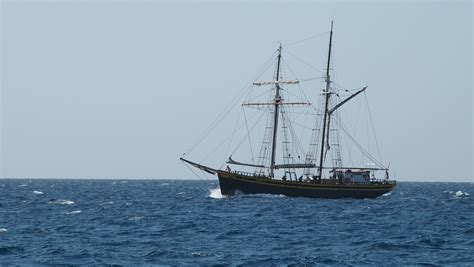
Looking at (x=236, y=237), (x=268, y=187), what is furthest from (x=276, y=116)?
(x=236, y=237)

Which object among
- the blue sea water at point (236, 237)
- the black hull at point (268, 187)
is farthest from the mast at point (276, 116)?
the blue sea water at point (236, 237)

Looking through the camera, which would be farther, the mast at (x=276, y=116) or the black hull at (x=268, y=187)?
the mast at (x=276, y=116)

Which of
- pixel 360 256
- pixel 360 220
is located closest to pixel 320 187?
pixel 360 220

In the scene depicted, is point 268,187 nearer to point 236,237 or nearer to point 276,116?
point 276,116

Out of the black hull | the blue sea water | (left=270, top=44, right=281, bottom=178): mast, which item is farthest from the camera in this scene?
(left=270, top=44, right=281, bottom=178): mast

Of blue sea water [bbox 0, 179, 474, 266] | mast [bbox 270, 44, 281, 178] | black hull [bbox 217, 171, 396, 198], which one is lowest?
blue sea water [bbox 0, 179, 474, 266]

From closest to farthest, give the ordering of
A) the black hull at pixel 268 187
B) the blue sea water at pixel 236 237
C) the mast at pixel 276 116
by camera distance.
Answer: the blue sea water at pixel 236 237
the black hull at pixel 268 187
the mast at pixel 276 116

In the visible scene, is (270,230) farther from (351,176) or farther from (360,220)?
(351,176)

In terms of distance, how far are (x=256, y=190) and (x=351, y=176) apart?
12023 mm

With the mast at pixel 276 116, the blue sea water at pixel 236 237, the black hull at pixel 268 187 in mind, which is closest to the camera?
the blue sea water at pixel 236 237

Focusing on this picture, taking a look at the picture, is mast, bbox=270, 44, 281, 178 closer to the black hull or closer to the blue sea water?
the black hull

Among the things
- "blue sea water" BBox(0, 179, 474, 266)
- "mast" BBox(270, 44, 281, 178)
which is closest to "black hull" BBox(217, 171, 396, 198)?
"mast" BBox(270, 44, 281, 178)

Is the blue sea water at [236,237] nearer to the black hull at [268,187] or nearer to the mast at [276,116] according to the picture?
the black hull at [268,187]

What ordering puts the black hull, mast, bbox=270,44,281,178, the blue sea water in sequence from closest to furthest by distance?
the blue sea water → the black hull → mast, bbox=270,44,281,178
